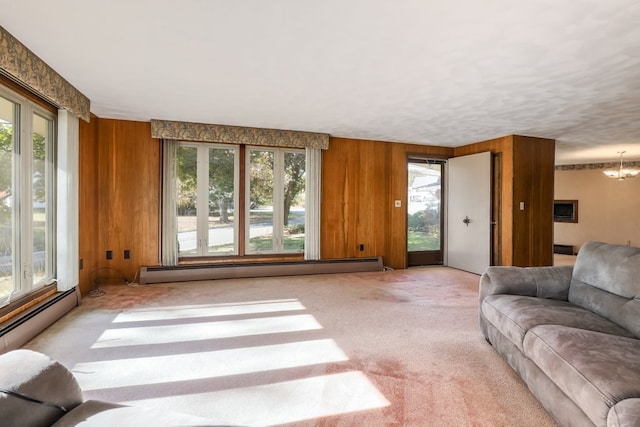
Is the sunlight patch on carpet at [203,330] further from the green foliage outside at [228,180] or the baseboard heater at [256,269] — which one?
the green foliage outside at [228,180]

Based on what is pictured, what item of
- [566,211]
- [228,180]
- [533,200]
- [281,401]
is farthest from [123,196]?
[566,211]

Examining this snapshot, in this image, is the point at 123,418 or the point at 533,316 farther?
the point at 533,316

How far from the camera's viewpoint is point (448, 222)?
6.47 metres

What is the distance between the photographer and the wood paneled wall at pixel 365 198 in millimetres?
5836

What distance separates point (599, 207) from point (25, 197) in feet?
36.3

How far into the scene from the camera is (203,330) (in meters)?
3.07

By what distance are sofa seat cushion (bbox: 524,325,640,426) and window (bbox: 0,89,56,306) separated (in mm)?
4023

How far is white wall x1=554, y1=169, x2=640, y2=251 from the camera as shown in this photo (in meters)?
7.95

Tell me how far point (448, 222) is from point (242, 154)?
4030 mm

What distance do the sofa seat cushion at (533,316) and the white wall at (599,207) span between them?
7.65 metres

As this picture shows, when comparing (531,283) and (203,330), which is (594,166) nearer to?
(531,283)

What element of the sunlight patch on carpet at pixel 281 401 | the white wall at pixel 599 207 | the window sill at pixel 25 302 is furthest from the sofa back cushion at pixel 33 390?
the white wall at pixel 599 207

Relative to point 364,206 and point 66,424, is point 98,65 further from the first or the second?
point 364,206

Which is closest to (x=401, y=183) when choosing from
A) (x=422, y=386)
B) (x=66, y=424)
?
(x=422, y=386)
